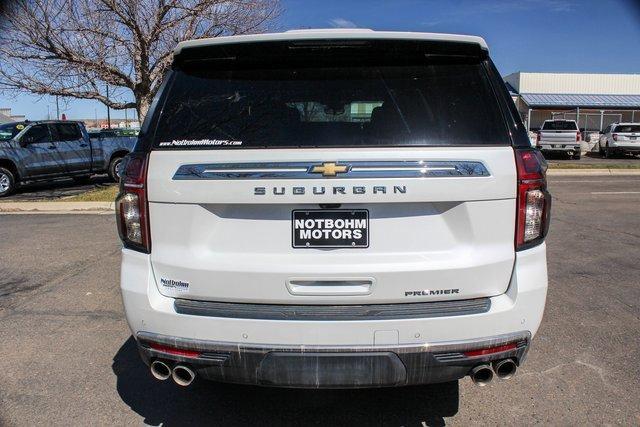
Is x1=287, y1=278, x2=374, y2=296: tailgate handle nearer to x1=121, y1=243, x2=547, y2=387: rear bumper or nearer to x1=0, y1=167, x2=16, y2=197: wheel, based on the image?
x1=121, y1=243, x2=547, y2=387: rear bumper

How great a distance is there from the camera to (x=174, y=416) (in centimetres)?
318

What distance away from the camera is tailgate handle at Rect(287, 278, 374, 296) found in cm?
251

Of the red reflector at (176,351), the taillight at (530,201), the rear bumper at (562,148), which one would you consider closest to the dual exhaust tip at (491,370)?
the taillight at (530,201)

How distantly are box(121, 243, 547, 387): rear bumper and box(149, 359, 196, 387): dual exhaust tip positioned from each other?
0.08 m

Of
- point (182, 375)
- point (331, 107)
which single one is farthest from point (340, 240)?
point (182, 375)

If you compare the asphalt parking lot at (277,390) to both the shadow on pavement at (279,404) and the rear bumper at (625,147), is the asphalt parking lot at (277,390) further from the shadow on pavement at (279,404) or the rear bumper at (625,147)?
the rear bumper at (625,147)

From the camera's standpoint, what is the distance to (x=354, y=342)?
2463mm

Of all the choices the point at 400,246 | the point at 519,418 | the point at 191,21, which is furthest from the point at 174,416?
the point at 191,21

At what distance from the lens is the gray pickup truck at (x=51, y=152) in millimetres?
14062

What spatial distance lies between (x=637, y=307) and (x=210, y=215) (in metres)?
4.09

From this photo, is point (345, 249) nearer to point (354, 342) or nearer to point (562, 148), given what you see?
point (354, 342)

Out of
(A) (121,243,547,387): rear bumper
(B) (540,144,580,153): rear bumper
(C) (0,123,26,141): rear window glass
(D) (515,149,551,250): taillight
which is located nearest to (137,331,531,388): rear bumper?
(A) (121,243,547,387): rear bumper

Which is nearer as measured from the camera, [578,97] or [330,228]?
[330,228]

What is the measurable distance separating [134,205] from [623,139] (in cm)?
2815
